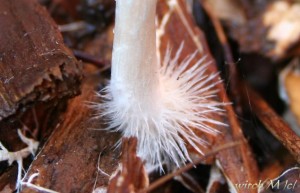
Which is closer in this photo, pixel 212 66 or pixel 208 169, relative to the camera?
pixel 208 169

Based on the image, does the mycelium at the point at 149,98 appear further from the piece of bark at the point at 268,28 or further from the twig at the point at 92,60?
the piece of bark at the point at 268,28

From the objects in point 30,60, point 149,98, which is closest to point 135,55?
point 149,98

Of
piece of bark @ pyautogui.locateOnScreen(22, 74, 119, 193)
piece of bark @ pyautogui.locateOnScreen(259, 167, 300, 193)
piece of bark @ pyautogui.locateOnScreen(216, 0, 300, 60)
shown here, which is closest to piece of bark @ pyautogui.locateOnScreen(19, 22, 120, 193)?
piece of bark @ pyautogui.locateOnScreen(22, 74, 119, 193)

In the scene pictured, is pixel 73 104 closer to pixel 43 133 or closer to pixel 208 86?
pixel 43 133

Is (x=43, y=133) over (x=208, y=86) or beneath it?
over

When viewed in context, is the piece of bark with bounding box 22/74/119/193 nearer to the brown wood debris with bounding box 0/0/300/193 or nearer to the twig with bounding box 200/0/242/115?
the brown wood debris with bounding box 0/0/300/193

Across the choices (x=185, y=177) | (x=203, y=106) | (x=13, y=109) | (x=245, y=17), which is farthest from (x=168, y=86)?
(x=245, y=17)
